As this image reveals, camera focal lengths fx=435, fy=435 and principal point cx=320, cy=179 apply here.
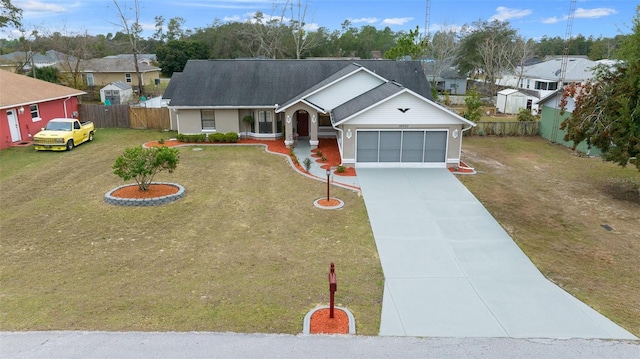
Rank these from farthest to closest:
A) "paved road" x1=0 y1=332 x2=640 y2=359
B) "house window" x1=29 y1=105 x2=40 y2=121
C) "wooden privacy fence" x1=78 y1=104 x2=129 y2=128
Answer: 1. "wooden privacy fence" x1=78 y1=104 x2=129 y2=128
2. "house window" x1=29 y1=105 x2=40 y2=121
3. "paved road" x1=0 y1=332 x2=640 y2=359

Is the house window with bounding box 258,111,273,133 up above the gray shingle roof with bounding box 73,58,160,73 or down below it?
below

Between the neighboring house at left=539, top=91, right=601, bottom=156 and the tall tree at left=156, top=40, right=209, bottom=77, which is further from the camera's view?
the tall tree at left=156, top=40, right=209, bottom=77

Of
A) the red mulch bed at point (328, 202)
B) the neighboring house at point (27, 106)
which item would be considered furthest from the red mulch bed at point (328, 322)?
the neighboring house at point (27, 106)

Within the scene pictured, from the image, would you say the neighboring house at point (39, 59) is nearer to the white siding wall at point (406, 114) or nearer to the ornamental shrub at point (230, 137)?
the ornamental shrub at point (230, 137)

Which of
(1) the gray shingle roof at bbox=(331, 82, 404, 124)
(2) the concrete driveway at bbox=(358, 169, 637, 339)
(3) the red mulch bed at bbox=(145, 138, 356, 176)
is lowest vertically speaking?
(2) the concrete driveway at bbox=(358, 169, 637, 339)

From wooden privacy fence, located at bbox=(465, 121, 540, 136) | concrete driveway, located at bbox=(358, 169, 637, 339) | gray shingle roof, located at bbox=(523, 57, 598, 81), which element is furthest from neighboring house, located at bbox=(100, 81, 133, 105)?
gray shingle roof, located at bbox=(523, 57, 598, 81)

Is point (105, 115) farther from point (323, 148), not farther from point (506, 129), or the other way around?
point (506, 129)

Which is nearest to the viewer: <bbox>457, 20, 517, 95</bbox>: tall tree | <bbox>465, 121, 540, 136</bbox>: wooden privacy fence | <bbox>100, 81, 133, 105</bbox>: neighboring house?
<bbox>465, 121, 540, 136</bbox>: wooden privacy fence

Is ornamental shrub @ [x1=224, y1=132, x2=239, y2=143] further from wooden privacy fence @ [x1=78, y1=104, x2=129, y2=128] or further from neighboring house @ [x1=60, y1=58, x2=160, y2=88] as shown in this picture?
neighboring house @ [x1=60, y1=58, x2=160, y2=88]
